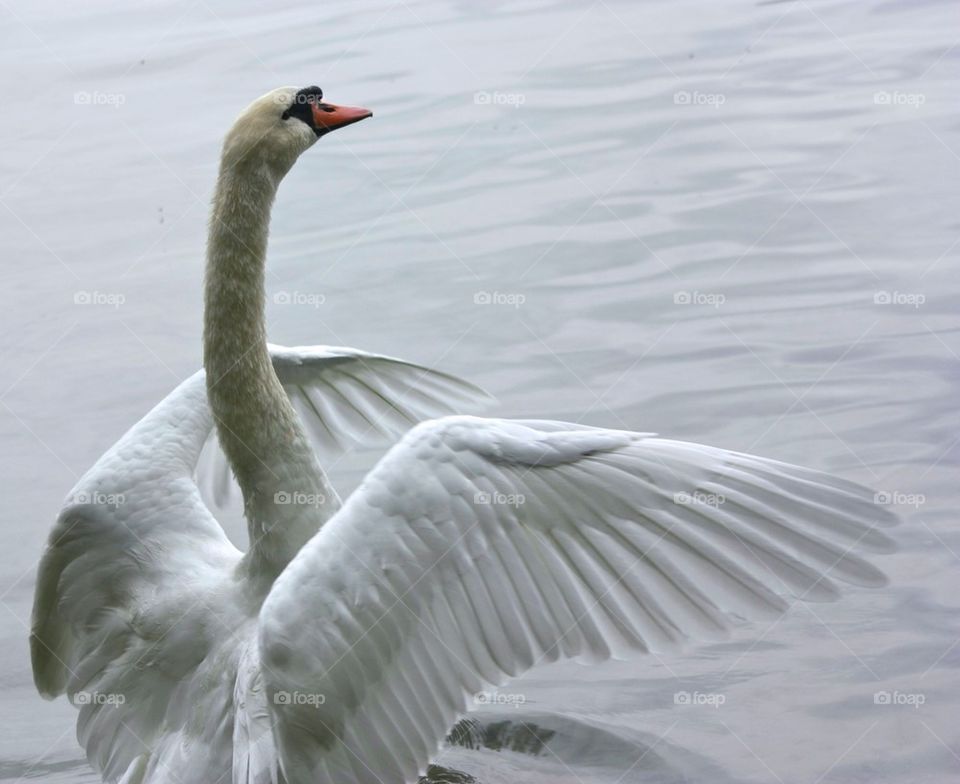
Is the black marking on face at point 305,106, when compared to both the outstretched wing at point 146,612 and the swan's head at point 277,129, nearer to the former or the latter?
the swan's head at point 277,129

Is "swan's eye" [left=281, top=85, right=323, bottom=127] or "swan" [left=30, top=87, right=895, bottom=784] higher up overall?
"swan's eye" [left=281, top=85, right=323, bottom=127]

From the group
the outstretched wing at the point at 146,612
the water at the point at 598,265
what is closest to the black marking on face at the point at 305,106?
the outstretched wing at the point at 146,612

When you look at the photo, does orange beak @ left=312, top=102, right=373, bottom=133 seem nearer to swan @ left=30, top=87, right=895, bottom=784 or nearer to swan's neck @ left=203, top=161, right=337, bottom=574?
swan @ left=30, top=87, right=895, bottom=784

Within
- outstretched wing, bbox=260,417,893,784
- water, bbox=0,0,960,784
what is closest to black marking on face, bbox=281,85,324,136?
outstretched wing, bbox=260,417,893,784

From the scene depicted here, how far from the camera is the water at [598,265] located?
570cm

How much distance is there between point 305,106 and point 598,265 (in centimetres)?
425

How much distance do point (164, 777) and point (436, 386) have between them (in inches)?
71.6

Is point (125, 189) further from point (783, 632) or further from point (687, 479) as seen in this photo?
point (687, 479)

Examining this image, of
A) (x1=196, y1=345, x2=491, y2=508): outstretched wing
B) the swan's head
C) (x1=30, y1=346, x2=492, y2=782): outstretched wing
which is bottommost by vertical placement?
(x1=30, y1=346, x2=492, y2=782): outstretched wing

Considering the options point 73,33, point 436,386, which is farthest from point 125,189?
point 436,386

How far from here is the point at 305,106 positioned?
4895 mm

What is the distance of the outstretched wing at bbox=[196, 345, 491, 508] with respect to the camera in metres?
5.84

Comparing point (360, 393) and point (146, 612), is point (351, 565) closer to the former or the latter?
point (146, 612)

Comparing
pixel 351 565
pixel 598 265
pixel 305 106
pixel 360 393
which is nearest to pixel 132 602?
pixel 351 565
